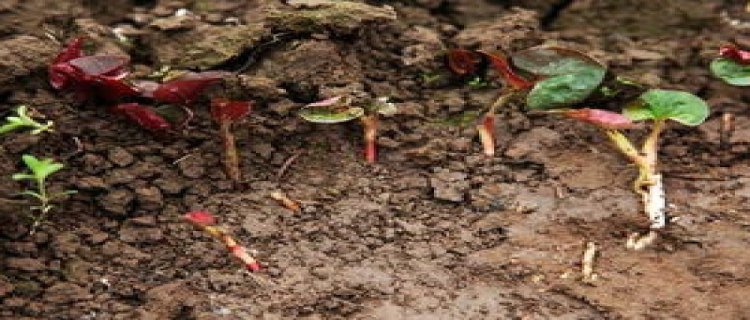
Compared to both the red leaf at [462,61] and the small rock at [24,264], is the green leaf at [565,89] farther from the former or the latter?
the small rock at [24,264]

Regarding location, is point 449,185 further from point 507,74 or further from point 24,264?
point 24,264

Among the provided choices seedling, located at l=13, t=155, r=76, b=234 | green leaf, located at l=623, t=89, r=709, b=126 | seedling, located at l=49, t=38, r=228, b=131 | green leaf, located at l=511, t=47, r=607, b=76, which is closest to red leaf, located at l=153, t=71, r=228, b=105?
seedling, located at l=49, t=38, r=228, b=131

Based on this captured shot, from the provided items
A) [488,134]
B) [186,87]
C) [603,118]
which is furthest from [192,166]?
[603,118]

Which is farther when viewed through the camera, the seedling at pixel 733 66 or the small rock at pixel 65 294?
the seedling at pixel 733 66

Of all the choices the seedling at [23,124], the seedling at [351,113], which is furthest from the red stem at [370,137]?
the seedling at [23,124]

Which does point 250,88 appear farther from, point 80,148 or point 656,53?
point 656,53

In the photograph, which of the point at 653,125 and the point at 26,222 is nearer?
the point at 26,222

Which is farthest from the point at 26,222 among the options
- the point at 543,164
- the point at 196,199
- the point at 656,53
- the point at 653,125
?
the point at 656,53
